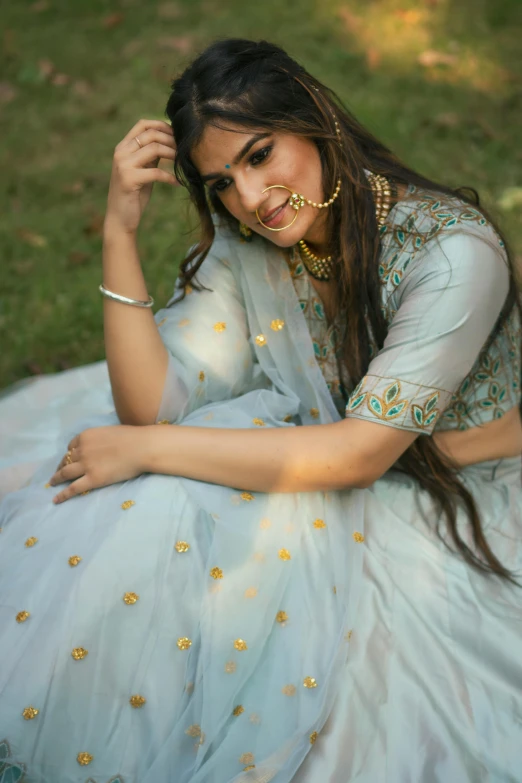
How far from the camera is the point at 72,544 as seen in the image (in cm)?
201

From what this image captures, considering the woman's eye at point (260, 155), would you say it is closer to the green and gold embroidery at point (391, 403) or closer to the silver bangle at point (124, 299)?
A: the silver bangle at point (124, 299)

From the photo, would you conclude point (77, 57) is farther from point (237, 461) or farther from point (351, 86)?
point (237, 461)

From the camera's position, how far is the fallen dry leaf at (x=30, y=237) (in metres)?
4.58

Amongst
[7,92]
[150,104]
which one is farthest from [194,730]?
[7,92]

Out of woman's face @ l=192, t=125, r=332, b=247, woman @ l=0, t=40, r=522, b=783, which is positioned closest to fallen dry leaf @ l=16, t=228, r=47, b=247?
woman @ l=0, t=40, r=522, b=783

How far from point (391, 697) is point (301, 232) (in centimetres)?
116

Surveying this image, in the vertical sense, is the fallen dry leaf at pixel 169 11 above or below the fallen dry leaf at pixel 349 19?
below

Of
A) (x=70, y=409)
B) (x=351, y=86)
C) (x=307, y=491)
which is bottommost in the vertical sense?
(x=70, y=409)

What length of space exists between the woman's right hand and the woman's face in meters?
0.16

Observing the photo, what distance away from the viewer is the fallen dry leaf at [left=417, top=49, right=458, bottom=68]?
18.4 feet

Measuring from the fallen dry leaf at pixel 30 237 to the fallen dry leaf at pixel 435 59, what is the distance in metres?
2.80

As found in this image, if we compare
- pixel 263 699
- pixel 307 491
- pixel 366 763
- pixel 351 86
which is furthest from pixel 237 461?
pixel 351 86

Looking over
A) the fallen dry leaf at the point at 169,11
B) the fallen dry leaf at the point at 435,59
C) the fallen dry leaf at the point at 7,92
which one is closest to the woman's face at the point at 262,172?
the fallen dry leaf at the point at 435,59

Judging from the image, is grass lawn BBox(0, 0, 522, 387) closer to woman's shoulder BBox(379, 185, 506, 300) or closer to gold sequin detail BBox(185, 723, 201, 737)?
woman's shoulder BBox(379, 185, 506, 300)
